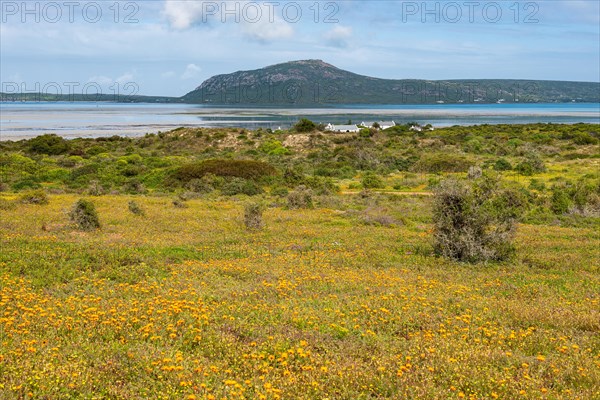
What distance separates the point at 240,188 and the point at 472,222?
20377 millimetres

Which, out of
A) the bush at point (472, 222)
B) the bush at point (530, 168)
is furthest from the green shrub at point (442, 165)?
the bush at point (472, 222)

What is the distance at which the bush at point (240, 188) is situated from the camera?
110 feet

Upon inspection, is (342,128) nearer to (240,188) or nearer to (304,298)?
(240,188)

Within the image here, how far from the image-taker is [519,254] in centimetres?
1575

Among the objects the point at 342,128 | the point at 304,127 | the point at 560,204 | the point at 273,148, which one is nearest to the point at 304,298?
the point at 560,204

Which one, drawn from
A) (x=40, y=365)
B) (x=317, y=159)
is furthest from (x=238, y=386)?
(x=317, y=159)

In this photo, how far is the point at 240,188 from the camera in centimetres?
3394

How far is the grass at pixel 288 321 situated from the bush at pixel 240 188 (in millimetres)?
16720

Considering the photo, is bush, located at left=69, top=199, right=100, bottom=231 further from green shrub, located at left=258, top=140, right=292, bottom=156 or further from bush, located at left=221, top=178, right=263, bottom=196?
green shrub, located at left=258, top=140, right=292, bottom=156

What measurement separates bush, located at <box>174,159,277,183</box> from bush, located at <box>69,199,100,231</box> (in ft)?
58.0

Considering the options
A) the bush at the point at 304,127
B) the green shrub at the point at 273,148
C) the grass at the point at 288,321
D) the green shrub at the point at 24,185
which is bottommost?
the grass at the point at 288,321

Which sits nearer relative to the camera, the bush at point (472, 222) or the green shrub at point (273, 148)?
the bush at point (472, 222)

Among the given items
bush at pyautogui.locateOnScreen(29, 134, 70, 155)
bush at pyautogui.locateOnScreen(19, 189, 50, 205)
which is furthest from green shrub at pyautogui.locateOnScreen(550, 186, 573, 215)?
bush at pyautogui.locateOnScreen(29, 134, 70, 155)

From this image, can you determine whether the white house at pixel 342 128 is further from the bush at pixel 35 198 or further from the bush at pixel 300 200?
the bush at pixel 35 198
